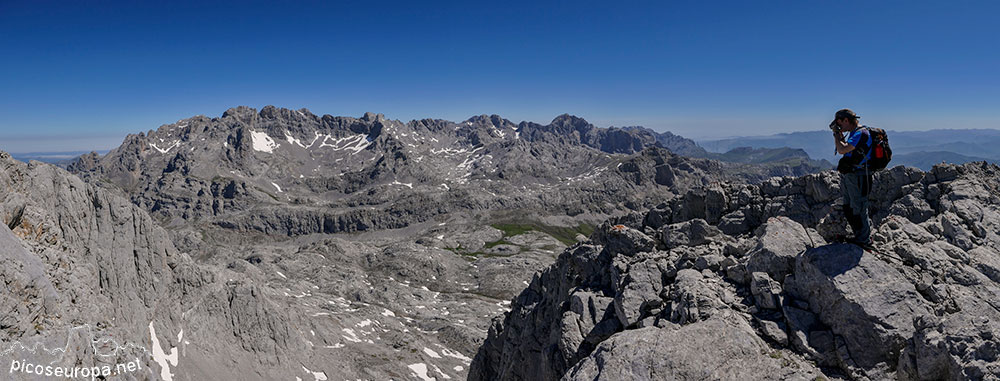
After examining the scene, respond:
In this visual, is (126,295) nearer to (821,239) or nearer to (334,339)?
(334,339)

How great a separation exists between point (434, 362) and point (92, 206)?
183 feet

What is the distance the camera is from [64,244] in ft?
113

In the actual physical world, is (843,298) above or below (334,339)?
above

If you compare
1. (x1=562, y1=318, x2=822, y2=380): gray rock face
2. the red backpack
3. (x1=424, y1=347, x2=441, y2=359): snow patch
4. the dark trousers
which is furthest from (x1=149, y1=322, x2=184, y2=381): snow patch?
the red backpack

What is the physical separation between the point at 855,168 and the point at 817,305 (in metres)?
4.69

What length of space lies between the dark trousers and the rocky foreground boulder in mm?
526

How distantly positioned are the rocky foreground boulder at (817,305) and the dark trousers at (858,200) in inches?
20.7

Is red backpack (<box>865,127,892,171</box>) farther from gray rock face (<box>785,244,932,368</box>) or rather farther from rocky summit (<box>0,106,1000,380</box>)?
gray rock face (<box>785,244,932,368</box>)

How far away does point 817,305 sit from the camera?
15.6 m

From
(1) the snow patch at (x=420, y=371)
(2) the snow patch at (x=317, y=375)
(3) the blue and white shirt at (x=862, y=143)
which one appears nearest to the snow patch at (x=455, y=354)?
(1) the snow patch at (x=420, y=371)

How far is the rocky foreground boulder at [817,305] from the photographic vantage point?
45.6 ft

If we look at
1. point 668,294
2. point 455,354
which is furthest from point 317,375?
point 668,294

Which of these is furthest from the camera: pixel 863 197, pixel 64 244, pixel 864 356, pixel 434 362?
pixel 434 362

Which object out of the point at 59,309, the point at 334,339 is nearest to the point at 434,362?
the point at 334,339
